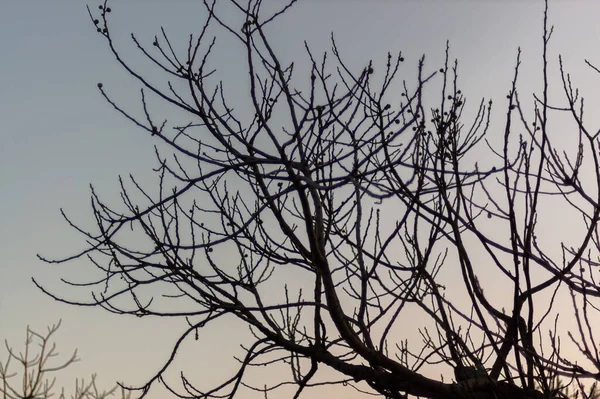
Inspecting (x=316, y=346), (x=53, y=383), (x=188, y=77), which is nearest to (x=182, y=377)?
(x=316, y=346)

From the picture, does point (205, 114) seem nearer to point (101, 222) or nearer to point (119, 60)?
point (119, 60)

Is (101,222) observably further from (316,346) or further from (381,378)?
(381,378)

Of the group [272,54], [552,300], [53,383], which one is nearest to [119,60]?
[272,54]

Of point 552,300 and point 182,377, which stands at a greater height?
point 182,377

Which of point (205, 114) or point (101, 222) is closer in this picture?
point (205, 114)

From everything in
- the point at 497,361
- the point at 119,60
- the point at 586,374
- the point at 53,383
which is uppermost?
the point at 53,383

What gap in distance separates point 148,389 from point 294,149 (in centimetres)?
177

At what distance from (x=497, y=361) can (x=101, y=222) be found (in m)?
2.75

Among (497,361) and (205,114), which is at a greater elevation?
(205,114)

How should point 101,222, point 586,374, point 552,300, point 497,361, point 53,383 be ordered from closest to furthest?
point 552,300
point 586,374
point 497,361
point 101,222
point 53,383

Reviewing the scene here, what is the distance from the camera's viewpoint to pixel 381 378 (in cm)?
362

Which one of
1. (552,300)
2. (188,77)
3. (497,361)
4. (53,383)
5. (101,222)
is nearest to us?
(552,300)

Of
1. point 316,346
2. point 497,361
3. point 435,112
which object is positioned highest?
point 435,112

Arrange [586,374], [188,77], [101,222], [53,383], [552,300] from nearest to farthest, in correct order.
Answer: [552,300]
[586,374]
[188,77]
[101,222]
[53,383]
